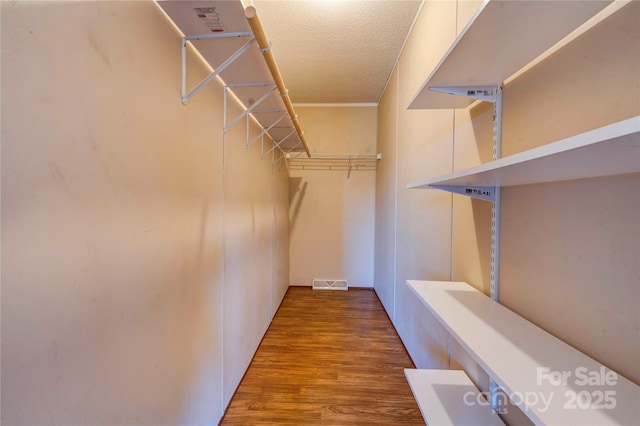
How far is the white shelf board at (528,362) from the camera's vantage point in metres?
0.48

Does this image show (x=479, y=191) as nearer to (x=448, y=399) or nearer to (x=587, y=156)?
(x=587, y=156)

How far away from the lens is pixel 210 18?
0.90 meters

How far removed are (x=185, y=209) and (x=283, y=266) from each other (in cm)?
248

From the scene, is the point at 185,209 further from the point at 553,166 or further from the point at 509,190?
the point at 509,190

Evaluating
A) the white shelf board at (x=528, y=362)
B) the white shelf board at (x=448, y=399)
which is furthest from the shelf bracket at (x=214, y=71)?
the white shelf board at (x=448, y=399)

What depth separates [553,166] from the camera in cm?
53

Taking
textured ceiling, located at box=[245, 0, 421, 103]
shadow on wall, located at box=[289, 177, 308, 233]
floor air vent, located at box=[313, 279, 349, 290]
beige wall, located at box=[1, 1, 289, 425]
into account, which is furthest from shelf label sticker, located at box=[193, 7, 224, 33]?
floor air vent, located at box=[313, 279, 349, 290]

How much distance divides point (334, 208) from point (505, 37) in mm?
3270

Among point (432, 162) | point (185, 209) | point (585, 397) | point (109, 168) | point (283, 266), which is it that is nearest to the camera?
point (585, 397)

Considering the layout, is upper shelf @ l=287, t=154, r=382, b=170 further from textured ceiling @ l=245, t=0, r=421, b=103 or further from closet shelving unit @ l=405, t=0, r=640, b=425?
closet shelving unit @ l=405, t=0, r=640, b=425

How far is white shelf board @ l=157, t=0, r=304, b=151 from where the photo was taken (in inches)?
33.1

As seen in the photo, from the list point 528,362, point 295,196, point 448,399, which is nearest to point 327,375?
point 448,399

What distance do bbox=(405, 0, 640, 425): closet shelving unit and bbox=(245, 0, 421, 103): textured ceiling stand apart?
136 centimetres

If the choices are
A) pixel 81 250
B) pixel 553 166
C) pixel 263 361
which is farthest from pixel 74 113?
pixel 263 361
